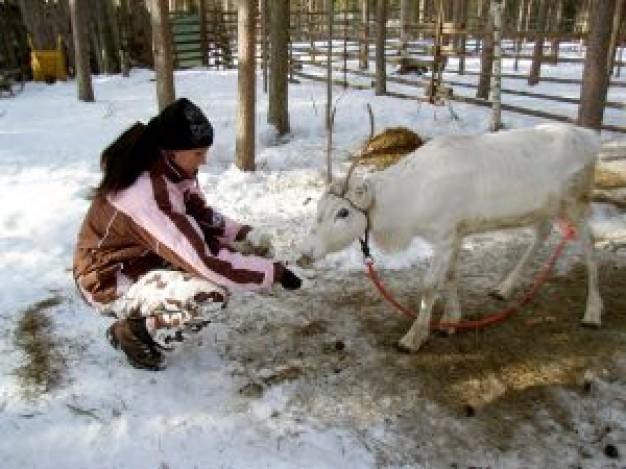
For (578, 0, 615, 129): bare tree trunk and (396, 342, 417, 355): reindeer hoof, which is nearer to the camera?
(396, 342, 417, 355): reindeer hoof

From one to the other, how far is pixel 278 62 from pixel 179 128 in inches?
257

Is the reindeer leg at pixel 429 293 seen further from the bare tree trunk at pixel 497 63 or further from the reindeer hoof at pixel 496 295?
the bare tree trunk at pixel 497 63

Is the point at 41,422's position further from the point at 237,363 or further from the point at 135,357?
the point at 237,363

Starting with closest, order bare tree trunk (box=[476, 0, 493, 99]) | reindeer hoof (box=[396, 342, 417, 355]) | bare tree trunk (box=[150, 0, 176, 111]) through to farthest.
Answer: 1. reindeer hoof (box=[396, 342, 417, 355])
2. bare tree trunk (box=[150, 0, 176, 111])
3. bare tree trunk (box=[476, 0, 493, 99])

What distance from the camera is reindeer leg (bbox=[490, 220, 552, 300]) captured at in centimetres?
516

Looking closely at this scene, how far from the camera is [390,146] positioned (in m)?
9.07

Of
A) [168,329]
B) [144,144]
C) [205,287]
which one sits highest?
[144,144]

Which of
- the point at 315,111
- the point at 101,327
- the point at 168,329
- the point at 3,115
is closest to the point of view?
the point at 168,329

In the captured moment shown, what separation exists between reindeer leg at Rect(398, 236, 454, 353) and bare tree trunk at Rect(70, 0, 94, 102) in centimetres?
1131

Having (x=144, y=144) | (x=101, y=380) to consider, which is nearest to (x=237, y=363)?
(x=101, y=380)

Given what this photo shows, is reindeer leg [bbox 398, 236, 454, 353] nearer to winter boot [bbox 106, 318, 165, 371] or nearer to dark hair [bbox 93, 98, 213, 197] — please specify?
winter boot [bbox 106, 318, 165, 371]

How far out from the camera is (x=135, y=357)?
3854 mm

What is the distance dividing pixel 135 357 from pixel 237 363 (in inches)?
25.6

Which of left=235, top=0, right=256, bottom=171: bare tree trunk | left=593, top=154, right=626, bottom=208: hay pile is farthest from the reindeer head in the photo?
left=593, top=154, right=626, bottom=208: hay pile
